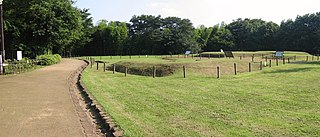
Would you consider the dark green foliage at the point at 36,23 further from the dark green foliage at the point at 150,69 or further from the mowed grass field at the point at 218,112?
the mowed grass field at the point at 218,112

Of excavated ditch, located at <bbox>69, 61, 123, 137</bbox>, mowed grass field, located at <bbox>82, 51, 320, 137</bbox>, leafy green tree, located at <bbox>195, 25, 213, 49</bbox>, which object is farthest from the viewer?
leafy green tree, located at <bbox>195, 25, 213, 49</bbox>

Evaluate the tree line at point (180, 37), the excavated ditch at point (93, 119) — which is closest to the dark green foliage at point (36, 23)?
the tree line at point (180, 37)

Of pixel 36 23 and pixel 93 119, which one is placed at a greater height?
pixel 36 23

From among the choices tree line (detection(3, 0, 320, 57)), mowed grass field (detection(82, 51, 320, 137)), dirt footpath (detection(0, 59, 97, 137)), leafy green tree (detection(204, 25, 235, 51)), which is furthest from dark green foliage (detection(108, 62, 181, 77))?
leafy green tree (detection(204, 25, 235, 51))

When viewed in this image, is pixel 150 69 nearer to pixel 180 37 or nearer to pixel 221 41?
pixel 180 37

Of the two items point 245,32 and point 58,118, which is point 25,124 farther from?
point 245,32

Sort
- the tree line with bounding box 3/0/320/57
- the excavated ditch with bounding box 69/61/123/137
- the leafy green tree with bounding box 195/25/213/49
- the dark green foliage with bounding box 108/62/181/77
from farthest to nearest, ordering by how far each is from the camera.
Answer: the leafy green tree with bounding box 195/25/213/49
the tree line with bounding box 3/0/320/57
the dark green foliage with bounding box 108/62/181/77
the excavated ditch with bounding box 69/61/123/137

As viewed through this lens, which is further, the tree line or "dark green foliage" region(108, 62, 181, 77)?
the tree line

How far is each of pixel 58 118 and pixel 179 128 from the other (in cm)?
346

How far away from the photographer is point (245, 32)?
88.6 meters

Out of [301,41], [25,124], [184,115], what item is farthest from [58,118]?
[301,41]

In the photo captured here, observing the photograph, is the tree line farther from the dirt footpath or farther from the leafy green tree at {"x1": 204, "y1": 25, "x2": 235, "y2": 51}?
the dirt footpath

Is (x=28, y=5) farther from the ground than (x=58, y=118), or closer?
farther from the ground

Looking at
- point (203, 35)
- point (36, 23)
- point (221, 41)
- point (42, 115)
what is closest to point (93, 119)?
point (42, 115)
